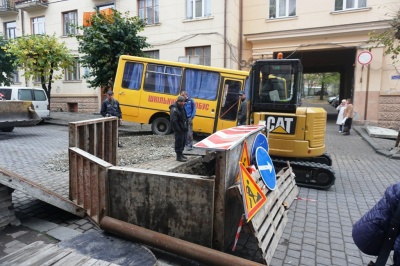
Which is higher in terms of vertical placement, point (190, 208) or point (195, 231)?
point (190, 208)

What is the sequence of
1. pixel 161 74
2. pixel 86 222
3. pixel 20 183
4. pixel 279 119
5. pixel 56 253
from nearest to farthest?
1. pixel 56 253
2. pixel 20 183
3. pixel 86 222
4. pixel 279 119
5. pixel 161 74

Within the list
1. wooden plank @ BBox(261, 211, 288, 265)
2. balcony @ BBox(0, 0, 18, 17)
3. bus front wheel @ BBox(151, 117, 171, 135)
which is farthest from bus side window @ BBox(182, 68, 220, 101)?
balcony @ BBox(0, 0, 18, 17)

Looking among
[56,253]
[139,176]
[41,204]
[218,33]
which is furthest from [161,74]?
[56,253]

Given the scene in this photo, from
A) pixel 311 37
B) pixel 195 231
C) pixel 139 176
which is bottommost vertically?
pixel 195 231

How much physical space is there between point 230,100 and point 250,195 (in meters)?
7.72

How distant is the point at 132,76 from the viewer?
11.0 meters

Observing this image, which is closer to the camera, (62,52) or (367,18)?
(367,18)

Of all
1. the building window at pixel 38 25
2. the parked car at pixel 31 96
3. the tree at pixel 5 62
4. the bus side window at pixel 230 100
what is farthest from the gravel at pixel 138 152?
the building window at pixel 38 25

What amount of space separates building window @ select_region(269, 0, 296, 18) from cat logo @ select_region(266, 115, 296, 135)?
12.0 meters

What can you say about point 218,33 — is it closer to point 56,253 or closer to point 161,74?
point 161,74

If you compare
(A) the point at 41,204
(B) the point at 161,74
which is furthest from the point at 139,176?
(B) the point at 161,74

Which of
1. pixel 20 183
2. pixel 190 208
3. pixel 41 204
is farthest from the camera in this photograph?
pixel 41 204

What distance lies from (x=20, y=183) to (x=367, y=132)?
13490 mm

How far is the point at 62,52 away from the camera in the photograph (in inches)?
608
